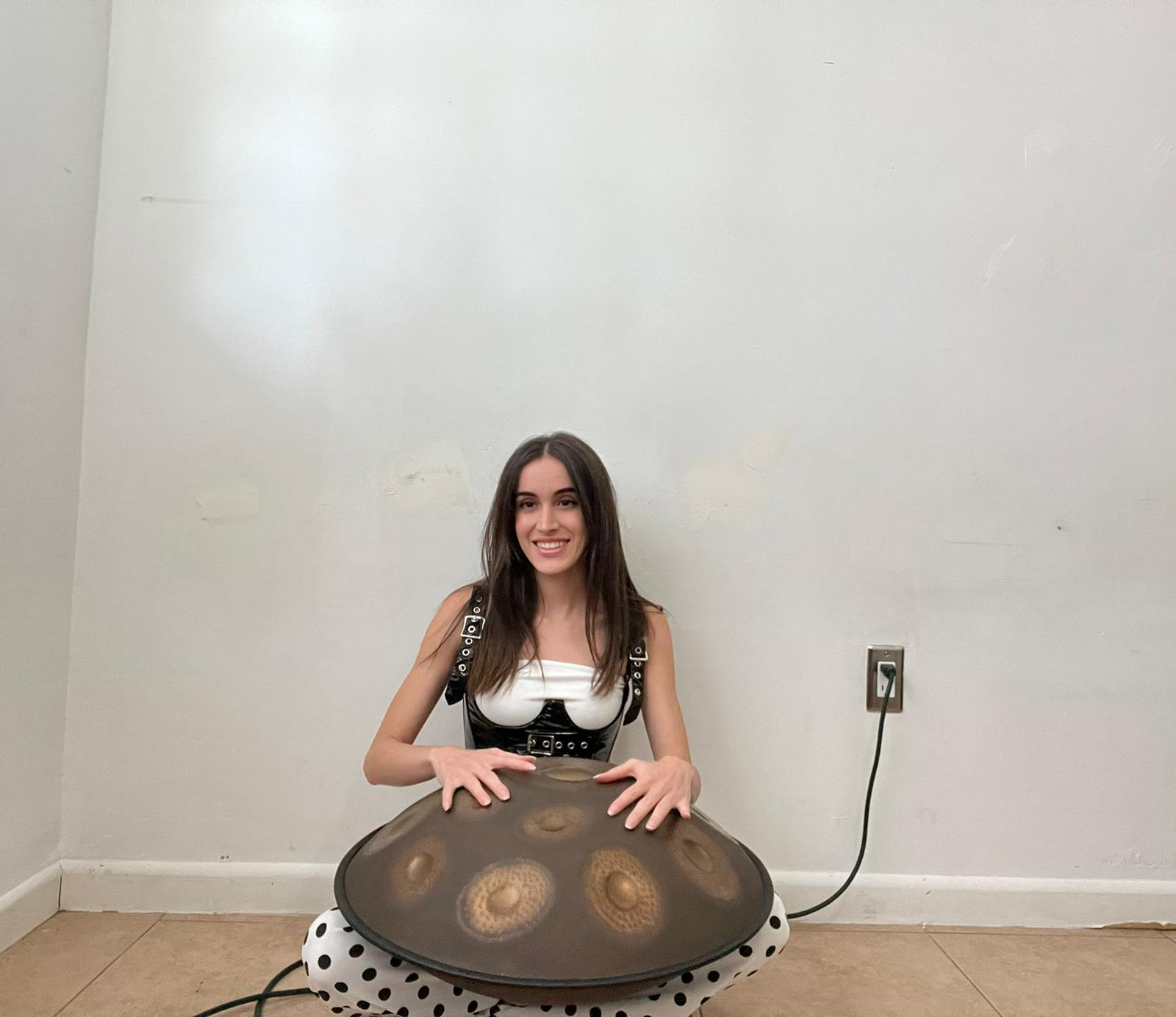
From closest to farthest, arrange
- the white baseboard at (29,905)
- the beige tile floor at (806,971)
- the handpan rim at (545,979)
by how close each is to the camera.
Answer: the handpan rim at (545,979), the beige tile floor at (806,971), the white baseboard at (29,905)

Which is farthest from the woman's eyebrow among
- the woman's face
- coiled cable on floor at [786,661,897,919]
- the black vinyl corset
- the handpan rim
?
coiled cable on floor at [786,661,897,919]

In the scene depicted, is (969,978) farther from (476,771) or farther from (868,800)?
(476,771)

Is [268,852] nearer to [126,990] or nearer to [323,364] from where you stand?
[126,990]

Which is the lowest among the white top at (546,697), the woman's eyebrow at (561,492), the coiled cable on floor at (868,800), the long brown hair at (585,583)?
the coiled cable on floor at (868,800)

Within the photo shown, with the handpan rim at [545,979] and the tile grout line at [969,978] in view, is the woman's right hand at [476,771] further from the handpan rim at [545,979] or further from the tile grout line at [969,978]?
the tile grout line at [969,978]

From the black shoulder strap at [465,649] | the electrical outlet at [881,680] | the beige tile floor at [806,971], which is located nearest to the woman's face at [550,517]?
the black shoulder strap at [465,649]

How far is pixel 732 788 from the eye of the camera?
1.80 meters

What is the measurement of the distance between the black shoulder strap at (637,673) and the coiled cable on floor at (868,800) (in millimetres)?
608

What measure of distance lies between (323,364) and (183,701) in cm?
79

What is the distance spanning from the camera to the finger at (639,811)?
1015mm

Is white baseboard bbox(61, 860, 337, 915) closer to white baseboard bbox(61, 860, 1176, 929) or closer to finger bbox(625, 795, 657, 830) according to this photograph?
white baseboard bbox(61, 860, 1176, 929)

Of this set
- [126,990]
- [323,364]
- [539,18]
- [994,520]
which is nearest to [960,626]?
[994,520]

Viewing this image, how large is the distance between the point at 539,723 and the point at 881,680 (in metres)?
0.81

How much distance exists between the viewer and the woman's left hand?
1034 millimetres
